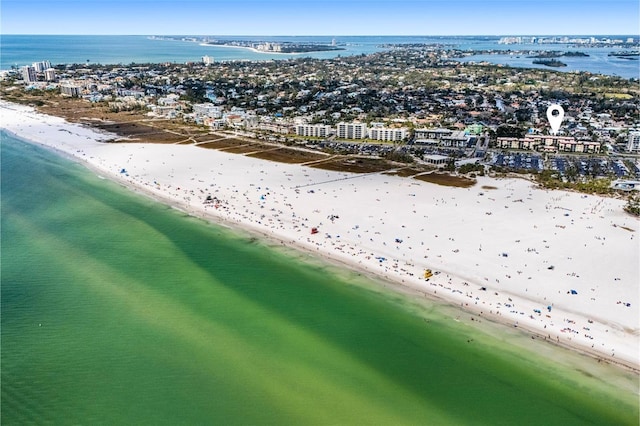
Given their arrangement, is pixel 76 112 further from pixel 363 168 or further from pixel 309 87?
pixel 363 168

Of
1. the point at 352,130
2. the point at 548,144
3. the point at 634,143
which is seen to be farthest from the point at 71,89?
the point at 634,143

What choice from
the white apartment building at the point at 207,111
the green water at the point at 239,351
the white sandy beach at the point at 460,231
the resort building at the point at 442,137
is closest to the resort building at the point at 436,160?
the white sandy beach at the point at 460,231

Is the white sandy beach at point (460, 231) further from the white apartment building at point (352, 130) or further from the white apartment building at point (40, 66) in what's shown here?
the white apartment building at point (40, 66)

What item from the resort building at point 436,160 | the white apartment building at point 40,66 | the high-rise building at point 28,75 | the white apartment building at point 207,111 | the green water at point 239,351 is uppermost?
the white apartment building at point 40,66

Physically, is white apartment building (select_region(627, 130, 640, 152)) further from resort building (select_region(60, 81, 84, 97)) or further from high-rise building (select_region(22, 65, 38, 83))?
high-rise building (select_region(22, 65, 38, 83))

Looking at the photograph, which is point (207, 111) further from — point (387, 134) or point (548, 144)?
point (548, 144)

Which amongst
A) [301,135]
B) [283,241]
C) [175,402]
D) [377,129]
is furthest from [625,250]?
[301,135]
